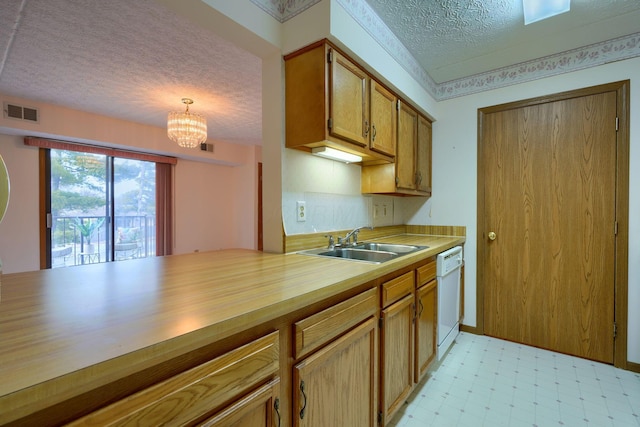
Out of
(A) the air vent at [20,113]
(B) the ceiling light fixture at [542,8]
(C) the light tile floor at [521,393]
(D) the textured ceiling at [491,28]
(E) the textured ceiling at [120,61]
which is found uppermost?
(B) the ceiling light fixture at [542,8]

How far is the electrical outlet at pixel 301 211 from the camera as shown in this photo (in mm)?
1710

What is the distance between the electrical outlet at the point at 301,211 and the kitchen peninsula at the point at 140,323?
20.0 inches

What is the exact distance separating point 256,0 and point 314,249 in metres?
1.36

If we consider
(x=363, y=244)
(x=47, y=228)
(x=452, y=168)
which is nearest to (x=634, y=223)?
(x=452, y=168)

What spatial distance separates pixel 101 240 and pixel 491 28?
5062 mm

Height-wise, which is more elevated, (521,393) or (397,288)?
(397,288)

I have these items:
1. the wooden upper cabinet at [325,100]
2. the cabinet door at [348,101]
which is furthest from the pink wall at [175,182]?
the cabinet door at [348,101]

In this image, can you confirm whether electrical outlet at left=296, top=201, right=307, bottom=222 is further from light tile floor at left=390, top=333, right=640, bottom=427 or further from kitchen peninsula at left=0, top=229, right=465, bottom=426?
light tile floor at left=390, top=333, right=640, bottom=427

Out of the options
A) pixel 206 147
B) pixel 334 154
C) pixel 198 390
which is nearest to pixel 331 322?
pixel 198 390

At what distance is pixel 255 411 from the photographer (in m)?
0.76

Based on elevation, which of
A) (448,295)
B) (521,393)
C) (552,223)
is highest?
(552,223)

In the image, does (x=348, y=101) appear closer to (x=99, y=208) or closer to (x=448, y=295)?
(x=448, y=295)

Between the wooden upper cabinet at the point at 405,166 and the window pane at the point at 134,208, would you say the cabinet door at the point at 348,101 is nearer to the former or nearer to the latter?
the wooden upper cabinet at the point at 405,166

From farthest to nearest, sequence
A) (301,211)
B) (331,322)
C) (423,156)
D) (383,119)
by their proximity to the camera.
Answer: (423,156) < (383,119) < (301,211) < (331,322)
